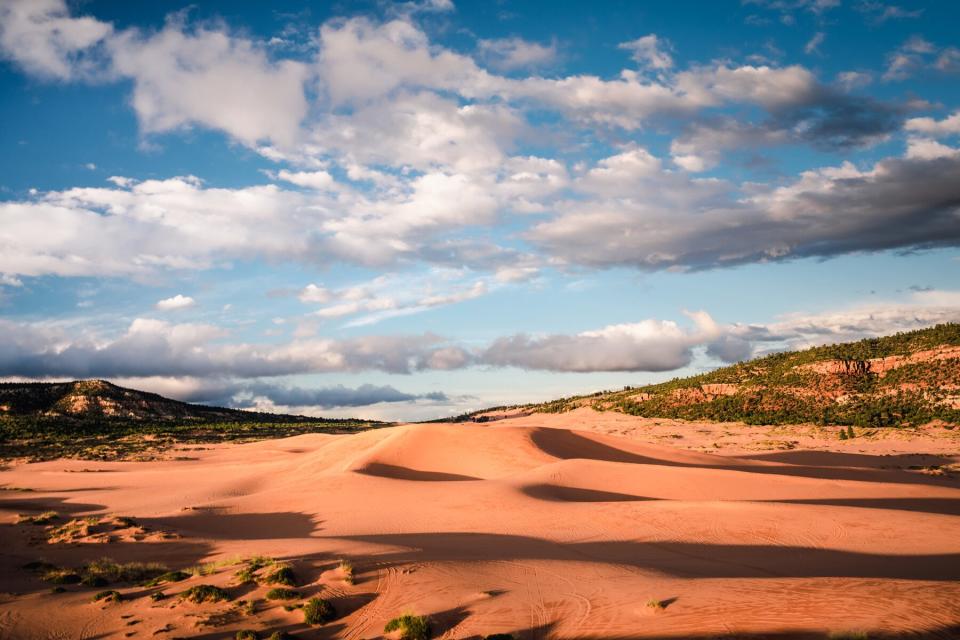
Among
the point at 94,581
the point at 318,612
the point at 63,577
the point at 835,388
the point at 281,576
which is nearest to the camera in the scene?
the point at 318,612

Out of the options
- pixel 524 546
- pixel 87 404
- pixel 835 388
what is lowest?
pixel 524 546

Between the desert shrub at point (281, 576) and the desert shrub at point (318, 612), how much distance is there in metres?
1.44

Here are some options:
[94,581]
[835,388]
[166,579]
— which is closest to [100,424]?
[94,581]

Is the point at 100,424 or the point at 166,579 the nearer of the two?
the point at 166,579

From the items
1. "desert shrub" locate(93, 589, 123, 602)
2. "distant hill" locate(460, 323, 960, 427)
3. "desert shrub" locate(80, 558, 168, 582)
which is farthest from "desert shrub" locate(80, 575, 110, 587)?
"distant hill" locate(460, 323, 960, 427)

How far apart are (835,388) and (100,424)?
334ft

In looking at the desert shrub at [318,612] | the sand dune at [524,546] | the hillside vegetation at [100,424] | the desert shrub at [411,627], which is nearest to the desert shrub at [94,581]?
the sand dune at [524,546]

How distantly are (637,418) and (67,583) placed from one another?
69746 millimetres

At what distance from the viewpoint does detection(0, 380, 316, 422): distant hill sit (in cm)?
10019

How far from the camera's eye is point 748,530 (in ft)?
60.4

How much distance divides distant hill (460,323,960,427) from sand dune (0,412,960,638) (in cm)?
2959

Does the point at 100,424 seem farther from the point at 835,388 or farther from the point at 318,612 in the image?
the point at 835,388

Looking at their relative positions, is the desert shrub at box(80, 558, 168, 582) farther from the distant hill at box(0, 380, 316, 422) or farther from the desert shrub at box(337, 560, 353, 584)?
the distant hill at box(0, 380, 316, 422)

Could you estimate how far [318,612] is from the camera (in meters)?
11.1
